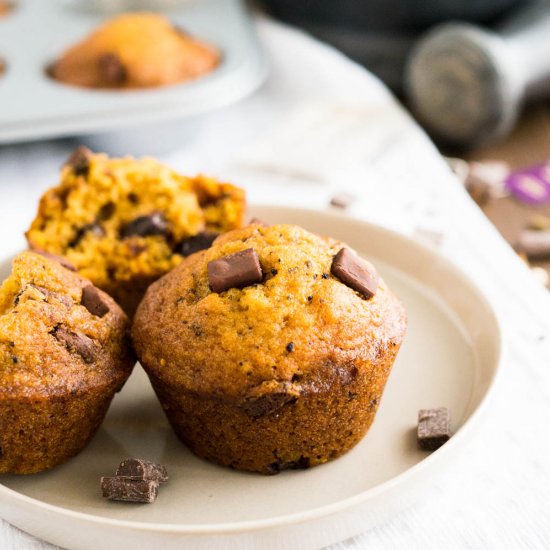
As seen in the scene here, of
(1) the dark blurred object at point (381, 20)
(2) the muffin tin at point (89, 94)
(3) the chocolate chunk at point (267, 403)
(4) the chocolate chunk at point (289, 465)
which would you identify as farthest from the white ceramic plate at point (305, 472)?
(1) the dark blurred object at point (381, 20)

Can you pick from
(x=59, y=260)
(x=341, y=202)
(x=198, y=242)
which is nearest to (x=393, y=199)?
(x=341, y=202)

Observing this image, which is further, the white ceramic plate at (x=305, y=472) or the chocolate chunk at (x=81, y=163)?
the chocolate chunk at (x=81, y=163)

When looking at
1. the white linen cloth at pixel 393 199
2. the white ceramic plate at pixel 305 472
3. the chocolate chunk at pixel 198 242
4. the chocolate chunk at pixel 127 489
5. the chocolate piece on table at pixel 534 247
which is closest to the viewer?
the white ceramic plate at pixel 305 472

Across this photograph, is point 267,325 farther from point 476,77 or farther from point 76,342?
point 476,77

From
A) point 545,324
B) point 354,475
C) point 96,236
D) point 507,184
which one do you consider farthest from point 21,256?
point 507,184

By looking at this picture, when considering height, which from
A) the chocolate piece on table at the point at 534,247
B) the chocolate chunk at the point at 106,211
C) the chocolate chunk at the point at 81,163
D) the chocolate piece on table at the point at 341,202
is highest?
the chocolate chunk at the point at 81,163

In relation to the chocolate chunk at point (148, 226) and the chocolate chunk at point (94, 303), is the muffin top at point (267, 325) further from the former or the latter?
the chocolate chunk at point (148, 226)

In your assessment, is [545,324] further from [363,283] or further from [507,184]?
[507,184]

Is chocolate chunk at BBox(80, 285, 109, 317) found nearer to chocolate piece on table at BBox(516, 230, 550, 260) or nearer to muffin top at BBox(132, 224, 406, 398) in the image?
muffin top at BBox(132, 224, 406, 398)
